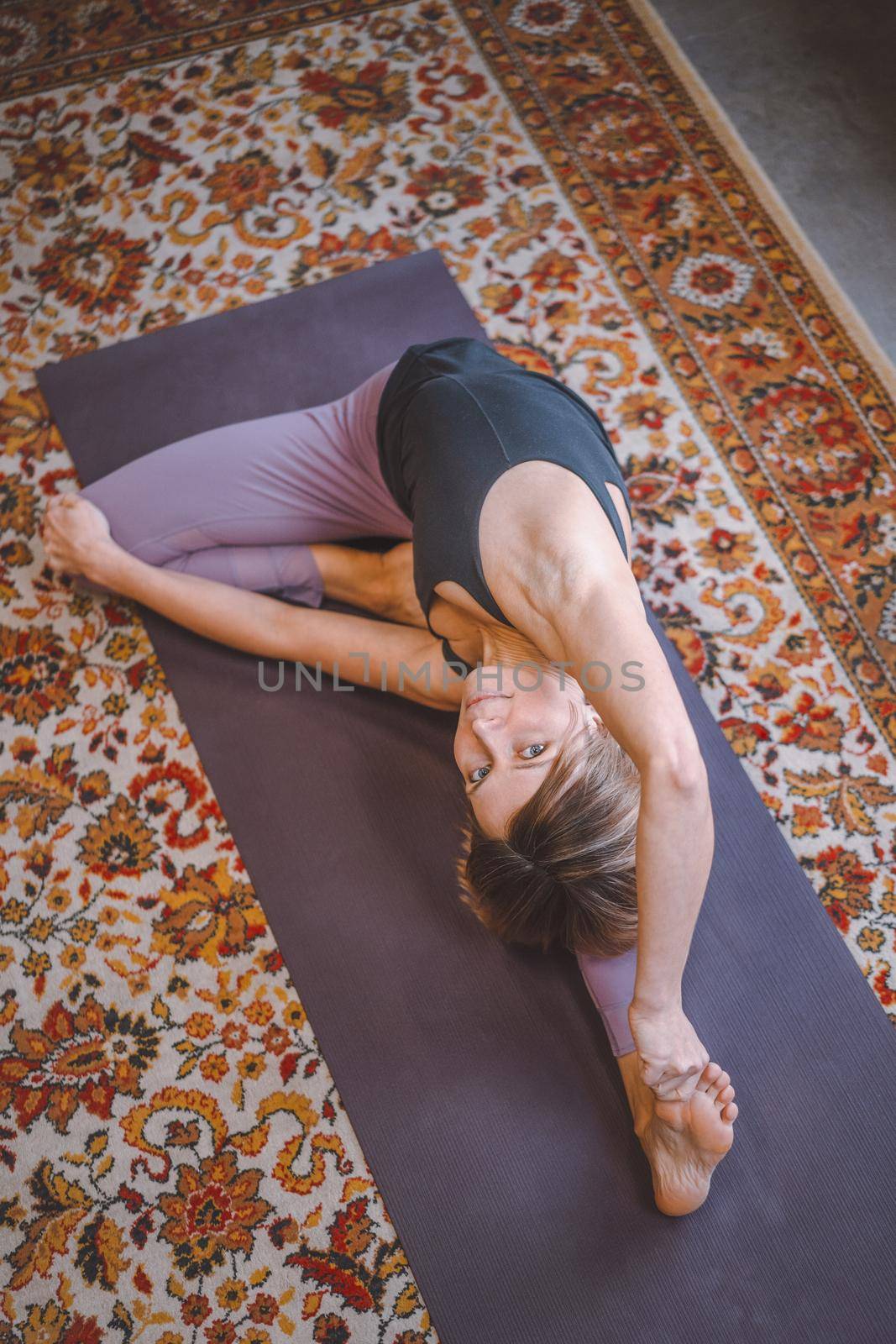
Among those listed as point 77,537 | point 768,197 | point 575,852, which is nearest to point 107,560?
point 77,537

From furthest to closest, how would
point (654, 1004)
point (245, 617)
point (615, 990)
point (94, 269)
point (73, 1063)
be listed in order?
→ point (94, 269), point (245, 617), point (73, 1063), point (615, 990), point (654, 1004)

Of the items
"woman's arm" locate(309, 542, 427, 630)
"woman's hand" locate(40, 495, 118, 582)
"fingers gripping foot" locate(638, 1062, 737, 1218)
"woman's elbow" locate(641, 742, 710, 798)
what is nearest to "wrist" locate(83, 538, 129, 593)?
"woman's hand" locate(40, 495, 118, 582)

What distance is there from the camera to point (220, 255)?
2793mm

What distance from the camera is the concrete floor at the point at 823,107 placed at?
9.11 feet

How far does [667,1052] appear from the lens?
158 centimetres

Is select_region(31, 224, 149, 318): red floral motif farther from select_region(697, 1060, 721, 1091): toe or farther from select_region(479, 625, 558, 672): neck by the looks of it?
select_region(697, 1060, 721, 1091): toe

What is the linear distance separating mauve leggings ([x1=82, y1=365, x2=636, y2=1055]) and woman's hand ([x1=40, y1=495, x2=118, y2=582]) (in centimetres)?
4

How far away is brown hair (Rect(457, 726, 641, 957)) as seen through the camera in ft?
5.16

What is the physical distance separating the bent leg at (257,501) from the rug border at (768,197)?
1.28m

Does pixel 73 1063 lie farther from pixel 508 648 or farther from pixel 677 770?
pixel 677 770

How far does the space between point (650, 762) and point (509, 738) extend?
0.27 m

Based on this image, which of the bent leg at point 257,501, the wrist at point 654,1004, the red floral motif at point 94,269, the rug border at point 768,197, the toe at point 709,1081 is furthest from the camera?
the red floral motif at point 94,269

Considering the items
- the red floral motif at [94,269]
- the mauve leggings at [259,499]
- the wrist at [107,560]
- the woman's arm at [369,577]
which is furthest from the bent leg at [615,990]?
the red floral motif at [94,269]

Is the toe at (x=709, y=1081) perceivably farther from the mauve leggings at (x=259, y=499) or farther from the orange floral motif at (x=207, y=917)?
the mauve leggings at (x=259, y=499)
